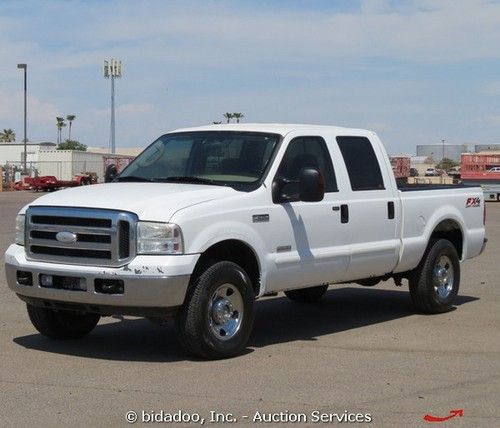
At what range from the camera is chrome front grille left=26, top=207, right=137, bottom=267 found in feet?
25.5

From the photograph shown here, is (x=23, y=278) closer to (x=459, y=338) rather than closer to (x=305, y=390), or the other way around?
(x=305, y=390)

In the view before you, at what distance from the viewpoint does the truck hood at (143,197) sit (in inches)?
309

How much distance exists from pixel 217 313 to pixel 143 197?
115cm

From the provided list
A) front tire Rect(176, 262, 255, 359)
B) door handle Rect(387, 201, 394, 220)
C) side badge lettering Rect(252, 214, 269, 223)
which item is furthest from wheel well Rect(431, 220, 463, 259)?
front tire Rect(176, 262, 255, 359)

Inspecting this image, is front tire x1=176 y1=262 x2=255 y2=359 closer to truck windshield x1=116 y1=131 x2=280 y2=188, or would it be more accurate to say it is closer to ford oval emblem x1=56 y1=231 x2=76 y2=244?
truck windshield x1=116 y1=131 x2=280 y2=188

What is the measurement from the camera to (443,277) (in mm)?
11133

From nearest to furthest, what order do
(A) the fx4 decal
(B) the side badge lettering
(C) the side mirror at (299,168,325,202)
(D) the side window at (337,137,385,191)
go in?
(B) the side badge lettering
(C) the side mirror at (299,168,325,202)
(D) the side window at (337,137,385,191)
(A) the fx4 decal

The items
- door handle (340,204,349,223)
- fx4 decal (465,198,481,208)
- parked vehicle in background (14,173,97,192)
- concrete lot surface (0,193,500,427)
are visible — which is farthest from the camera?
parked vehicle in background (14,173,97,192)

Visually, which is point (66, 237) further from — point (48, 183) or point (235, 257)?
point (48, 183)

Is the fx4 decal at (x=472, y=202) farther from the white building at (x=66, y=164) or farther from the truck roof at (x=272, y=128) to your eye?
the white building at (x=66, y=164)

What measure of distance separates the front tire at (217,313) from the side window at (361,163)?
2.00 m

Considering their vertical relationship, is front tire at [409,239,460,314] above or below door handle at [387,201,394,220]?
below

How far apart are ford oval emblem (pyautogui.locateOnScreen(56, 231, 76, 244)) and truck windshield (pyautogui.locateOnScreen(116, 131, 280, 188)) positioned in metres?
1.31

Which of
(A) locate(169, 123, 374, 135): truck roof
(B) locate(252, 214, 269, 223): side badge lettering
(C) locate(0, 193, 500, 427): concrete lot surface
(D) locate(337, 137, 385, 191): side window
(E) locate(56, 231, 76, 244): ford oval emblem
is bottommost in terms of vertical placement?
(C) locate(0, 193, 500, 427): concrete lot surface
